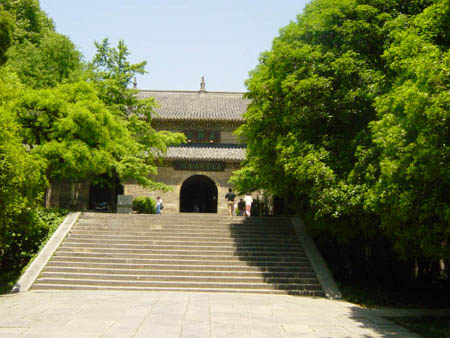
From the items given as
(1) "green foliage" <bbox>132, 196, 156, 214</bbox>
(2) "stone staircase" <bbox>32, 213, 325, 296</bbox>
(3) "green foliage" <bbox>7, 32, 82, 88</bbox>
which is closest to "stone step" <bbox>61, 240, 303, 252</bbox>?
(2) "stone staircase" <bbox>32, 213, 325, 296</bbox>

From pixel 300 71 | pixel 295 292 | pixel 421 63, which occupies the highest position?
pixel 300 71

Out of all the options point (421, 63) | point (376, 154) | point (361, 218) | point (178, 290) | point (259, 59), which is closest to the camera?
point (421, 63)

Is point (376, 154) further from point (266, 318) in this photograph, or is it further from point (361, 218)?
point (266, 318)

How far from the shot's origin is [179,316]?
6.89m

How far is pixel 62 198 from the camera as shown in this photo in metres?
20.5

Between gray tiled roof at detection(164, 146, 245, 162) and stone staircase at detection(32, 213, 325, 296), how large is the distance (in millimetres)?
6707

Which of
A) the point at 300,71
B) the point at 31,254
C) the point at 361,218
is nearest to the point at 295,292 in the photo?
the point at 361,218

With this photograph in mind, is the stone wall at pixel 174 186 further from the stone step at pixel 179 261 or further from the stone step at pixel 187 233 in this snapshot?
the stone step at pixel 179 261

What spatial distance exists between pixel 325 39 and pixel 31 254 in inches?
437

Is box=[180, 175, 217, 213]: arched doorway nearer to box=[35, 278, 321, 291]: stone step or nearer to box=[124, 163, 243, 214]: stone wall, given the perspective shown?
box=[124, 163, 243, 214]: stone wall

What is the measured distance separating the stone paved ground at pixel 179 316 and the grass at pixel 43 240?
44.4 inches

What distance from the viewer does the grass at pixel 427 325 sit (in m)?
6.57

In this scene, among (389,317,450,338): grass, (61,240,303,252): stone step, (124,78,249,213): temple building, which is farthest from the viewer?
(124,78,249,213): temple building

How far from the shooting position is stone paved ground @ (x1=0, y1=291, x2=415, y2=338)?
584cm
